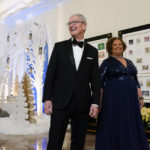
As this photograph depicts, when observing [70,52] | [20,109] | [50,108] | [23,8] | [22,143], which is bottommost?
[22,143]

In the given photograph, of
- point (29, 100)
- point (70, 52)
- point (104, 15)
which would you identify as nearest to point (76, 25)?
point (70, 52)

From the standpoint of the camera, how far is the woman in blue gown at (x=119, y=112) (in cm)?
201

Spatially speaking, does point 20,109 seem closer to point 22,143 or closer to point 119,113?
point 22,143

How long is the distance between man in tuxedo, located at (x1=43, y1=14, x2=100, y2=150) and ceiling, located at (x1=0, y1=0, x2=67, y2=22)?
3.57m

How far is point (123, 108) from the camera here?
6.80 feet

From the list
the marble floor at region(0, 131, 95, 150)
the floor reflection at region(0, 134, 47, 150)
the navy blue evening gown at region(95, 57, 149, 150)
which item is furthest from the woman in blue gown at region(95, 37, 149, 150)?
the floor reflection at region(0, 134, 47, 150)

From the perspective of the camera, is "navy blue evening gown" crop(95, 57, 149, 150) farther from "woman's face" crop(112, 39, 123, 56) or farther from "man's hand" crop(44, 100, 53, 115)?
"man's hand" crop(44, 100, 53, 115)

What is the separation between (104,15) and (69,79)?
9.08 ft

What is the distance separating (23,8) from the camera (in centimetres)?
541

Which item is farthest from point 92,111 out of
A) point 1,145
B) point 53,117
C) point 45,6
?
point 45,6

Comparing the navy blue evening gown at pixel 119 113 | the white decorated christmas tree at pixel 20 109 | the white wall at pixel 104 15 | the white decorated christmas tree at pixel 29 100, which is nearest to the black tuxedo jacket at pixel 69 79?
the navy blue evening gown at pixel 119 113

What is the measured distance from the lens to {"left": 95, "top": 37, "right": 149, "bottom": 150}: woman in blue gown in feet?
6.61

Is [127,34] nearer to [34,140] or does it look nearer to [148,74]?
[148,74]

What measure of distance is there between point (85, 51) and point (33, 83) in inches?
127
